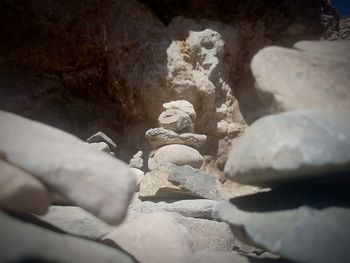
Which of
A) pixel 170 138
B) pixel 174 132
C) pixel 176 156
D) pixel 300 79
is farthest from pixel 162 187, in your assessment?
pixel 300 79

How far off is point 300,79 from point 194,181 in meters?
2.19

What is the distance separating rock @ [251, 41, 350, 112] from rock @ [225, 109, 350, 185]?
0.36 feet

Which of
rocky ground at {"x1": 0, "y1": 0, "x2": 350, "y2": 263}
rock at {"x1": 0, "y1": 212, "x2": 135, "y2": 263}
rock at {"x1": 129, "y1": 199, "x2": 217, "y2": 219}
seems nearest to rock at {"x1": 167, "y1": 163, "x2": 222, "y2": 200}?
rocky ground at {"x1": 0, "y1": 0, "x2": 350, "y2": 263}

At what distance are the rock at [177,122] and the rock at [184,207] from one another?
1837mm

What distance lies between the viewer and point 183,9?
22.1ft

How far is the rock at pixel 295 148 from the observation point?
1.52 meters

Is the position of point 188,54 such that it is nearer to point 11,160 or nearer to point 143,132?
point 143,132

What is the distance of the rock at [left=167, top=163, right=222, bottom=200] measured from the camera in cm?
376

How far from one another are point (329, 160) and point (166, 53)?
16.2 ft

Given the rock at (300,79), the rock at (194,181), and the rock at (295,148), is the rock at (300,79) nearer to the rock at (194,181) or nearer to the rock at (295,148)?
the rock at (295,148)

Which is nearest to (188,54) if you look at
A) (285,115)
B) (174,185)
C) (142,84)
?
(142,84)

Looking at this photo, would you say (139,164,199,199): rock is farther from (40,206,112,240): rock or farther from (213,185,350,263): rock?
(213,185,350,263): rock

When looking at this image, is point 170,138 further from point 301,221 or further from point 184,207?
point 301,221

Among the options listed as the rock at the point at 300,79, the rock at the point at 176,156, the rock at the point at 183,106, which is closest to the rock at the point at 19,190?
the rock at the point at 300,79
